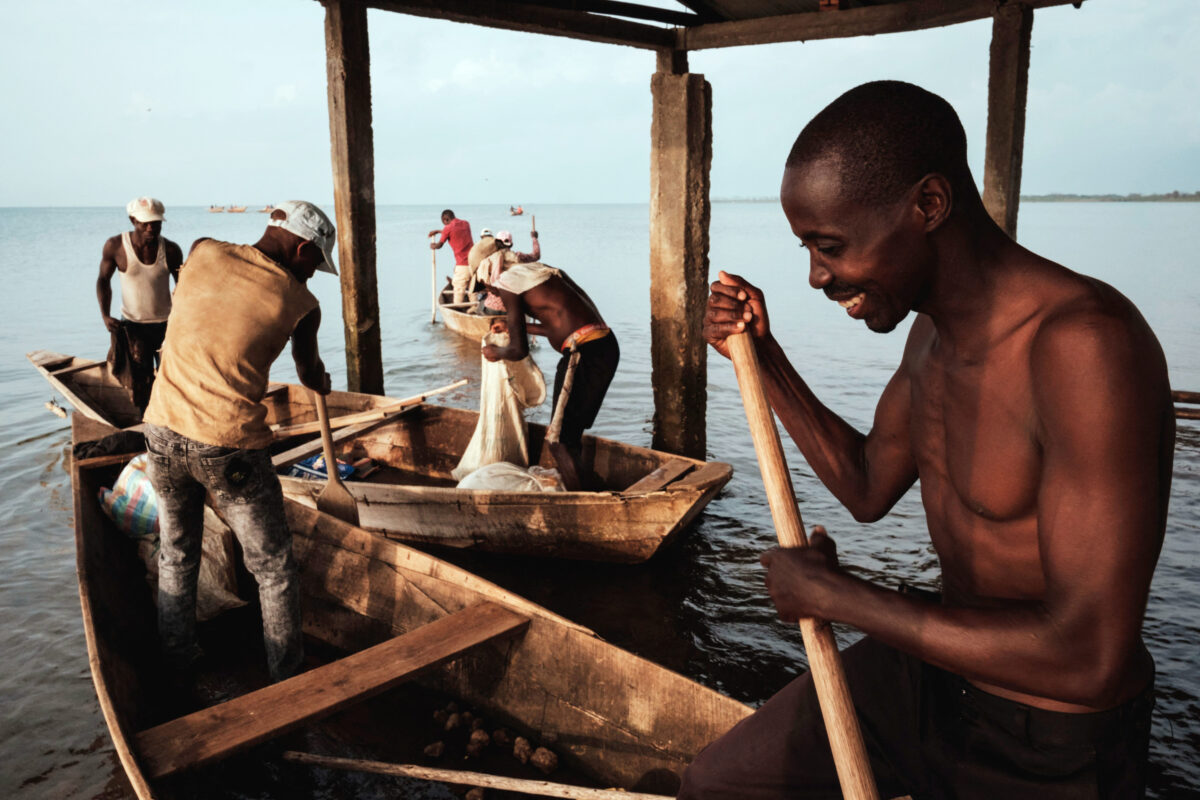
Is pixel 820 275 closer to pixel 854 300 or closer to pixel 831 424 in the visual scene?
pixel 854 300

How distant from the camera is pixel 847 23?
5.60 m

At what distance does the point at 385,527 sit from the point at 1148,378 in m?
4.81

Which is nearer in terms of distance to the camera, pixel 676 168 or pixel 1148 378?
pixel 1148 378

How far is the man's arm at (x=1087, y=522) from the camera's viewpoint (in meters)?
1.18

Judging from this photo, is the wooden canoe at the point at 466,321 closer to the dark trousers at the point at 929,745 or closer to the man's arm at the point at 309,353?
the man's arm at the point at 309,353

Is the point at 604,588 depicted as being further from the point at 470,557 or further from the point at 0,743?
the point at 0,743

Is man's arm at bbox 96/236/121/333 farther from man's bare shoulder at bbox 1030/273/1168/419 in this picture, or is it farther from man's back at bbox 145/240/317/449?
man's bare shoulder at bbox 1030/273/1168/419

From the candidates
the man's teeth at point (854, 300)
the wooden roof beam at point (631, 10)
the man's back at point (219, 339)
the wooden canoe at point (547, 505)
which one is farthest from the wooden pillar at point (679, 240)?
the man's teeth at point (854, 300)

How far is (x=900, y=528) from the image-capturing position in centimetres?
588

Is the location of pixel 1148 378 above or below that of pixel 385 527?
above

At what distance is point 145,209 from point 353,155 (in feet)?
7.22

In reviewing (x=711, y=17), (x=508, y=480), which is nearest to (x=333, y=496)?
(x=508, y=480)

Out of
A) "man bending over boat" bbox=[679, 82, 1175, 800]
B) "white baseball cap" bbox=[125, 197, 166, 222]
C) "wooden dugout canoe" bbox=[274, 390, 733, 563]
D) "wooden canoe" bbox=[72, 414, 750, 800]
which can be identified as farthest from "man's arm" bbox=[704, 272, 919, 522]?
"white baseball cap" bbox=[125, 197, 166, 222]

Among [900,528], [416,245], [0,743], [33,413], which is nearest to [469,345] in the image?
[33,413]
